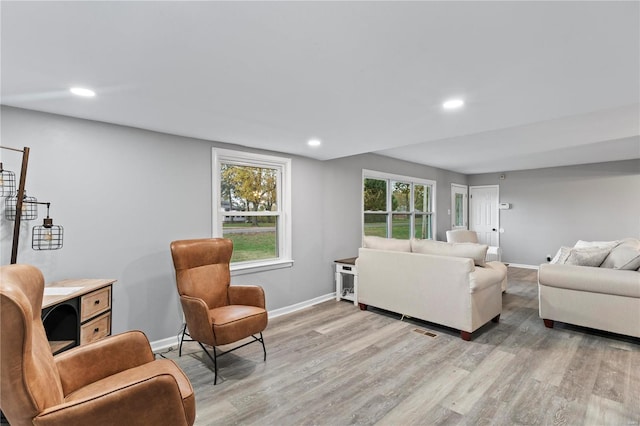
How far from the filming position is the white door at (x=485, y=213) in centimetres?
773

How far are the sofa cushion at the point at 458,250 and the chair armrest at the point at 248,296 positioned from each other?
201 cm

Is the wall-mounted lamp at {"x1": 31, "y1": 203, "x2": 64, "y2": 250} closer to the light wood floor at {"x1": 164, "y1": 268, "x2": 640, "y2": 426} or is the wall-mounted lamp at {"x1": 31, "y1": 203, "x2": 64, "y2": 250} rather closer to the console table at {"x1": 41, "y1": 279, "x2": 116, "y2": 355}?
→ the console table at {"x1": 41, "y1": 279, "x2": 116, "y2": 355}

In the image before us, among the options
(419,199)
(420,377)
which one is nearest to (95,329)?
(420,377)

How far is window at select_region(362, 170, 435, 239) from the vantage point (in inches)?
218

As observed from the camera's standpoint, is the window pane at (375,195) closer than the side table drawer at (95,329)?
No

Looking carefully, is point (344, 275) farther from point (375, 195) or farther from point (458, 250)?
point (458, 250)

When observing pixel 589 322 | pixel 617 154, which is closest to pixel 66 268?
pixel 589 322

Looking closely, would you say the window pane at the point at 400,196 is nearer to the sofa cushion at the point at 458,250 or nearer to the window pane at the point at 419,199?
the window pane at the point at 419,199

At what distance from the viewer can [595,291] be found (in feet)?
10.4

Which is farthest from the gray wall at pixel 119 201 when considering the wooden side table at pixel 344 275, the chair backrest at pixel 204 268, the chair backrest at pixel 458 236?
the chair backrest at pixel 458 236

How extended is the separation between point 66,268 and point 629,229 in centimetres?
892

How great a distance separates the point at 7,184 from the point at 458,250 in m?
4.16

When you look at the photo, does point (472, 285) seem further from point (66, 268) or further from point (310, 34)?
point (66, 268)

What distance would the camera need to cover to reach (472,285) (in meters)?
3.14
